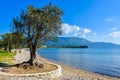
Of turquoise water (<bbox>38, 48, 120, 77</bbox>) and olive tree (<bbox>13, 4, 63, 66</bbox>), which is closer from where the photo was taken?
olive tree (<bbox>13, 4, 63, 66</bbox>)

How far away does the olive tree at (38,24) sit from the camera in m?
27.5

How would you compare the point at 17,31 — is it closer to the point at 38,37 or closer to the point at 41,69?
the point at 38,37

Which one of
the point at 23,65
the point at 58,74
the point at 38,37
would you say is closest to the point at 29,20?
the point at 38,37

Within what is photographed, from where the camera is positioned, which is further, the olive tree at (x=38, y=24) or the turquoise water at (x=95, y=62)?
the turquoise water at (x=95, y=62)

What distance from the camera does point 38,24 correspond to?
27531 millimetres

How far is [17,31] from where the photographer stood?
2956cm

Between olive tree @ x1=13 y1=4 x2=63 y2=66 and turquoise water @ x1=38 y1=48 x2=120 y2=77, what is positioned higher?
olive tree @ x1=13 y1=4 x2=63 y2=66

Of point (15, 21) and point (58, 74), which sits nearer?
point (58, 74)

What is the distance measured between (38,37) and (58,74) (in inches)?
267

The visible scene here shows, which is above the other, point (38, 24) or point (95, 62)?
point (38, 24)

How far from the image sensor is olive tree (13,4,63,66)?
27.5 meters

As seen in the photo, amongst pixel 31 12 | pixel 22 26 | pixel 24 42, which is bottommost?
pixel 24 42

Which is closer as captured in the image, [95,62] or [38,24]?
[38,24]

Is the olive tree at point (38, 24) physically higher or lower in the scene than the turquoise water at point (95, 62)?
higher
